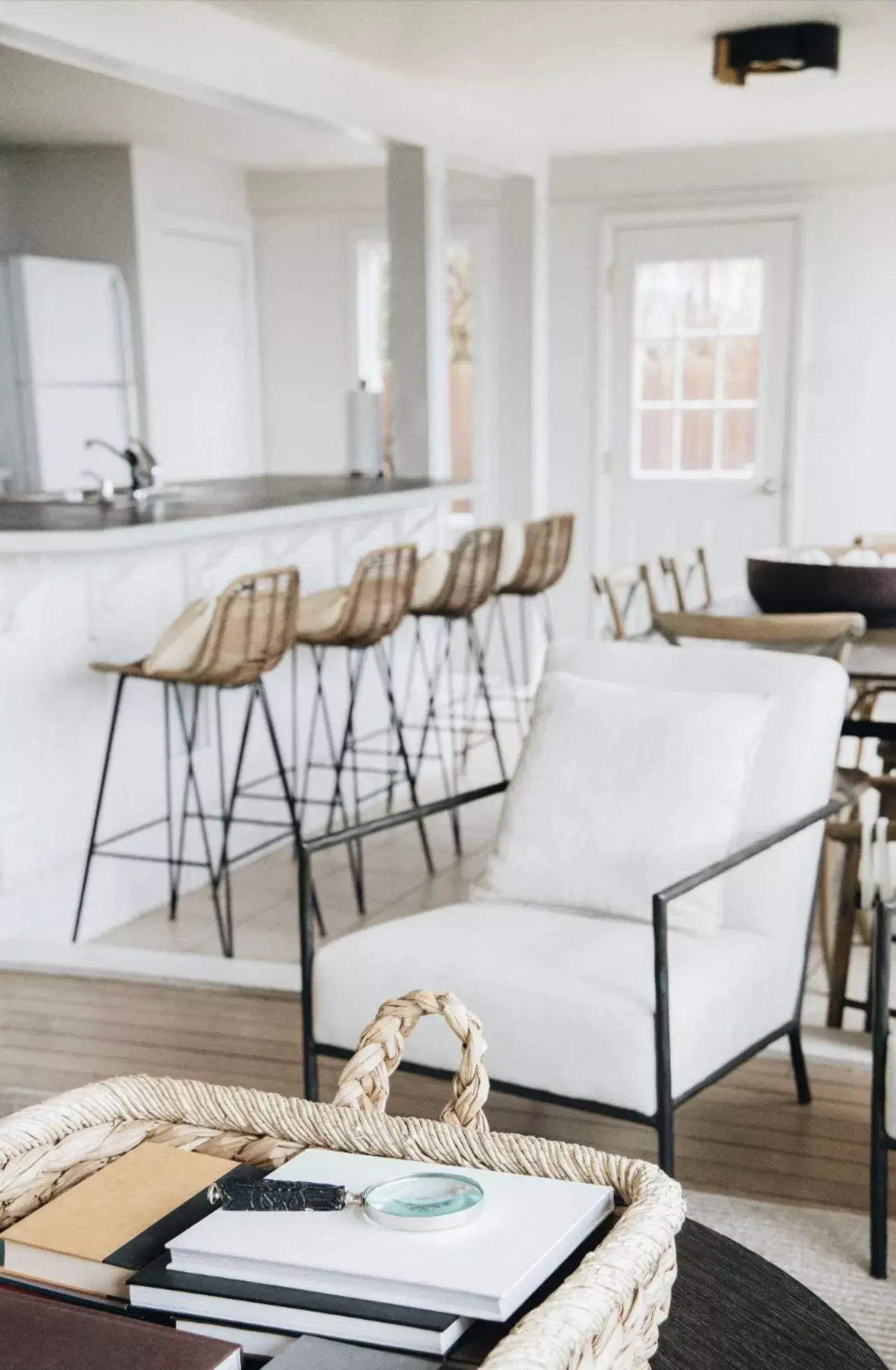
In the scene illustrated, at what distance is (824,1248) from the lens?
93.4 inches

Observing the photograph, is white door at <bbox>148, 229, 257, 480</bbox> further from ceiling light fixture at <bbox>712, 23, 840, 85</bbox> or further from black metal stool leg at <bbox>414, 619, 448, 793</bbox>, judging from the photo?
ceiling light fixture at <bbox>712, 23, 840, 85</bbox>

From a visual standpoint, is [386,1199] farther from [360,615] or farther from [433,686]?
[433,686]

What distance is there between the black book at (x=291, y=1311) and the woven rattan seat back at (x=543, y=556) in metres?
4.40

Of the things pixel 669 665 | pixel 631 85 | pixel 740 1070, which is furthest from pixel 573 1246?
pixel 631 85

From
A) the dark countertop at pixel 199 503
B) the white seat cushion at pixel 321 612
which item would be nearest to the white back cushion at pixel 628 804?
the dark countertop at pixel 199 503

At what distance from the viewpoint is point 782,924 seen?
2666 mm

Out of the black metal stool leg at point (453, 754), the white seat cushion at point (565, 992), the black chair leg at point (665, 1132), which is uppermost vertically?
the white seat cushion at point (565, 992)

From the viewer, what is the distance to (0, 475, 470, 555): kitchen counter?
3.69 metres

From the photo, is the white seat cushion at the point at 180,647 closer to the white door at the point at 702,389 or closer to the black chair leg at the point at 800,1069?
the black chair leg at the point at 800,1069

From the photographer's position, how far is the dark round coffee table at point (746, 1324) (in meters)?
1.36

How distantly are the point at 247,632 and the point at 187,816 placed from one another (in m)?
0.83

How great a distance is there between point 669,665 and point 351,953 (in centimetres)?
85

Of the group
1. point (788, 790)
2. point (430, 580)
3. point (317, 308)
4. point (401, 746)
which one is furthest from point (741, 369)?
point (788, 790)

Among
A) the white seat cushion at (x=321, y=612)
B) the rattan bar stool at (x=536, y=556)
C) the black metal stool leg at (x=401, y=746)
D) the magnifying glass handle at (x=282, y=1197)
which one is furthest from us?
the rattan bar stool at (x=536, y=556)
